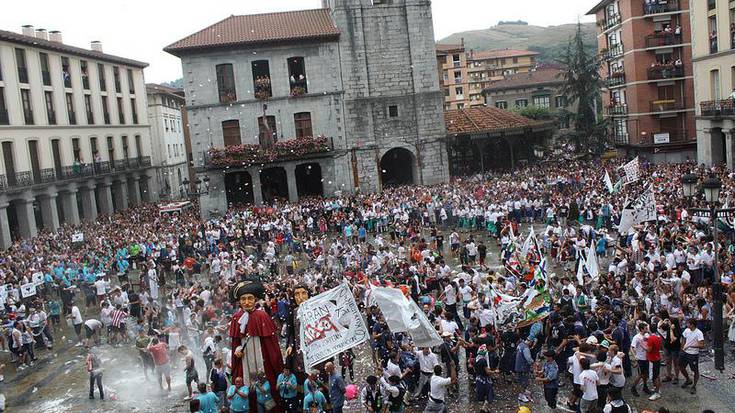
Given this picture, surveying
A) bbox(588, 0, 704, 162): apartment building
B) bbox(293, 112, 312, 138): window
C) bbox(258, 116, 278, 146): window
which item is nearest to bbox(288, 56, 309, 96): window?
bbox(293, 112, 312, 138): window

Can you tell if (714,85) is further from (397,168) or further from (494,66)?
(494,66)

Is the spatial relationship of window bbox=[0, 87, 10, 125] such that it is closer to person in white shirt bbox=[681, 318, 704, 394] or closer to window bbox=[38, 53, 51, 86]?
window bbox=[38, 53, 51, 86]

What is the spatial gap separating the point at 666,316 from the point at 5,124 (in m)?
39.3

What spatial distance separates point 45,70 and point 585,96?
39.1m

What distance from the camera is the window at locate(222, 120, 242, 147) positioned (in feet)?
136

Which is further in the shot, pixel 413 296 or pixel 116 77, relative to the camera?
pixel 116 77

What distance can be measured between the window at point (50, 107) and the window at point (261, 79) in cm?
1453

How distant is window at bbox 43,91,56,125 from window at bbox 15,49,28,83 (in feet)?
7.42

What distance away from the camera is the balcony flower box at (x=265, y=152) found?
40062mm

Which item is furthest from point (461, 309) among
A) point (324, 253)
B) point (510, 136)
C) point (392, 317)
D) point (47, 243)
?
point (510, 136)

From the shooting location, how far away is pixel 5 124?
39.7 metres

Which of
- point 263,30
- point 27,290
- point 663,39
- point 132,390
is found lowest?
point 132,390

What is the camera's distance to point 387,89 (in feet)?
137

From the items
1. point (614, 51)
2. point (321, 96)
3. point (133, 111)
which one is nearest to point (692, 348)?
point (321, 96)
